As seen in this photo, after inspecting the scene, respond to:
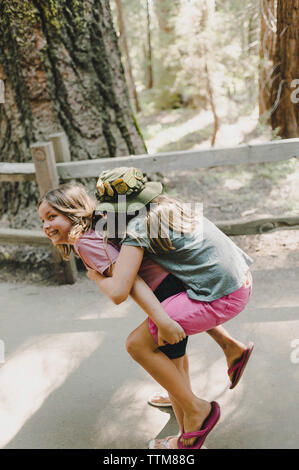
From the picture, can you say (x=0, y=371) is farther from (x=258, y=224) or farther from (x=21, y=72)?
(x=21, y=72)

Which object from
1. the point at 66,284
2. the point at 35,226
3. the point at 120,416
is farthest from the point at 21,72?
the point at 120,416

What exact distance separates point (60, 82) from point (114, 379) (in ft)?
10.5

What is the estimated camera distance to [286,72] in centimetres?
639

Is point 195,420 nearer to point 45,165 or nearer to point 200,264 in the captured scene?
point 200,264

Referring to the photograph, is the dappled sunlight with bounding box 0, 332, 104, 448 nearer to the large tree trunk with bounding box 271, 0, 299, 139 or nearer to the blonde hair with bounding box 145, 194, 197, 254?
the blonde hair with bounding box 145, 194, 197, 254

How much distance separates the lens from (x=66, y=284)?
13.9 ft

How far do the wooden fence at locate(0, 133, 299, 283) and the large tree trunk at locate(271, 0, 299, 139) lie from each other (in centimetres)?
323

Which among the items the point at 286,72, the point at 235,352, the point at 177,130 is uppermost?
the point at 286,72

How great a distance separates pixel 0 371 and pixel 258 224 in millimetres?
2416

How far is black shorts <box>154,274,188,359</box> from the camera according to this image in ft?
6.78

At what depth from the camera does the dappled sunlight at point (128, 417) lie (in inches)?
91.7

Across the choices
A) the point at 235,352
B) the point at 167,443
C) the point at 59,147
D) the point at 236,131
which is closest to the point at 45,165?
A: the point at 59,147

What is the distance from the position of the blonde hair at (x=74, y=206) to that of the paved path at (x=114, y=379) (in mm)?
1155

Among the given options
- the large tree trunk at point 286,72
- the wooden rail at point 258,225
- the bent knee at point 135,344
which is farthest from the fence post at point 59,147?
the large tree trunk at point 286,72
